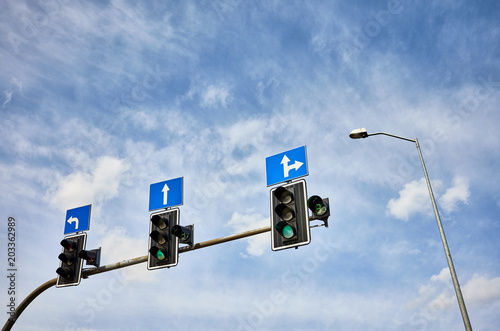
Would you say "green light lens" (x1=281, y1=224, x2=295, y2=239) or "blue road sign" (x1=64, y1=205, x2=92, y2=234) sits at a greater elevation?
"blue road sign" (x1=64, y1=205, x2=92, y2=234)

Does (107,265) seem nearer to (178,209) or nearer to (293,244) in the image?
(178,209)

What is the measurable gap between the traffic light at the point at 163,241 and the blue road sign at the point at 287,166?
253cm

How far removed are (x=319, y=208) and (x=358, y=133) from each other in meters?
5.16

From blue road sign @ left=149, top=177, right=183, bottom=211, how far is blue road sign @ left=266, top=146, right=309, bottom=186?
247cm

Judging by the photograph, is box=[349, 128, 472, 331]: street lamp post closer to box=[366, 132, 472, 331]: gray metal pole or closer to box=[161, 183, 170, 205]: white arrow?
box=[366, 132, 472, 331]: gray metal pole

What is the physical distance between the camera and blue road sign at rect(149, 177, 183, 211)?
9.40 meters

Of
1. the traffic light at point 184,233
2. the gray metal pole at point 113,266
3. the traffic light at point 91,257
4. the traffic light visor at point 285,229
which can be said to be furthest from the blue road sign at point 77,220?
the traffic light visor at point 285,229

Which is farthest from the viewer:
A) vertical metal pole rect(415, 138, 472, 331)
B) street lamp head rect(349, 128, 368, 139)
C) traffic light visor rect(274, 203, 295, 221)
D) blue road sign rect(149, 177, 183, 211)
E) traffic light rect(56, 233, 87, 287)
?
street lamp head rect(349, 128, 368, 139)

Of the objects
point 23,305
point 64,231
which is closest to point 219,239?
point 64,231

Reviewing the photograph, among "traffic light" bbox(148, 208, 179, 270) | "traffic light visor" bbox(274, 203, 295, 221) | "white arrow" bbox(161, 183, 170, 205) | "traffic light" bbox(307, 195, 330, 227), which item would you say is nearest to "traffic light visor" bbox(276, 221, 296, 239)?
"traffic light visor" bbox(274, 203, 295, 221)

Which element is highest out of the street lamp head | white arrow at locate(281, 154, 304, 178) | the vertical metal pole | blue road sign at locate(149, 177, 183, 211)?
the street lamp head

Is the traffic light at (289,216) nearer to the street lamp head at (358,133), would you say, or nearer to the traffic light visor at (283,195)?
the traffic light visor at (283,195)

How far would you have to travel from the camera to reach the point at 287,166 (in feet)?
26.5

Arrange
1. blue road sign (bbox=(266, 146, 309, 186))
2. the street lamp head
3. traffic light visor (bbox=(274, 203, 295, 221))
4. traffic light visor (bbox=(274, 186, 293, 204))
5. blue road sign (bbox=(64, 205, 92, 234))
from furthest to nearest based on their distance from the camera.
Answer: the street lamp head → blue road sign (bbox=(64, 205, 92, 234)) → blue road sign (bbox=(266, 146, 309, 186)) → traffic light visor (bbox=(274, 186, 293, 204)) → traffic light visor (bbox=(274, 203, 295, 221))
